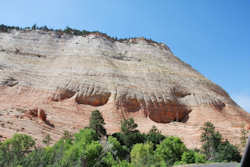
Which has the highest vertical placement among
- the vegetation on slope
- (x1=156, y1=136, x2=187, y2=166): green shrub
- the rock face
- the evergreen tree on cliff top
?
the vegetation on slope

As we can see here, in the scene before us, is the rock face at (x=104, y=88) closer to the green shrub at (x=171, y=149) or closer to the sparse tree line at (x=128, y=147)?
the sparse tree line at (x=128, y=147)

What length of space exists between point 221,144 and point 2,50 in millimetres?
40915

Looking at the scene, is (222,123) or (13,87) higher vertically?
(13,87)

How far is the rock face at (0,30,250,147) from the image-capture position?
37125 mm

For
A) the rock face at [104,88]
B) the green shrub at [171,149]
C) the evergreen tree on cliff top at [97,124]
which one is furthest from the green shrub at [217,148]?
the evergreen tree on cliff top at [97,124]

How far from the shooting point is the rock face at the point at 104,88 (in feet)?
122

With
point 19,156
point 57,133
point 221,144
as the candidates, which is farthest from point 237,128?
point 19,156

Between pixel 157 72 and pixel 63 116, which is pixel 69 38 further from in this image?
pixel 63 116

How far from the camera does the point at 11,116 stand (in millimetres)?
28641

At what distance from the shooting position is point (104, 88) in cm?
4250

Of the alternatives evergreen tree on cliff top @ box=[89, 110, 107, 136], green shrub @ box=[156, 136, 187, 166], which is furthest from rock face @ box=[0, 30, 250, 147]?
green shrub @ box=[156, 136, 187, 166]

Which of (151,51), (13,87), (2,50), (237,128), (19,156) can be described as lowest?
(19,156)

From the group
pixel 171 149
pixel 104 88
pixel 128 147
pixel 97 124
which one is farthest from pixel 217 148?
pixel 104 88

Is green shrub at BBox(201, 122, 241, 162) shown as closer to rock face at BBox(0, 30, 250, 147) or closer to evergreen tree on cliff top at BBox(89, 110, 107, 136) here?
rock face at BBox(0, 30, 250, 147)
